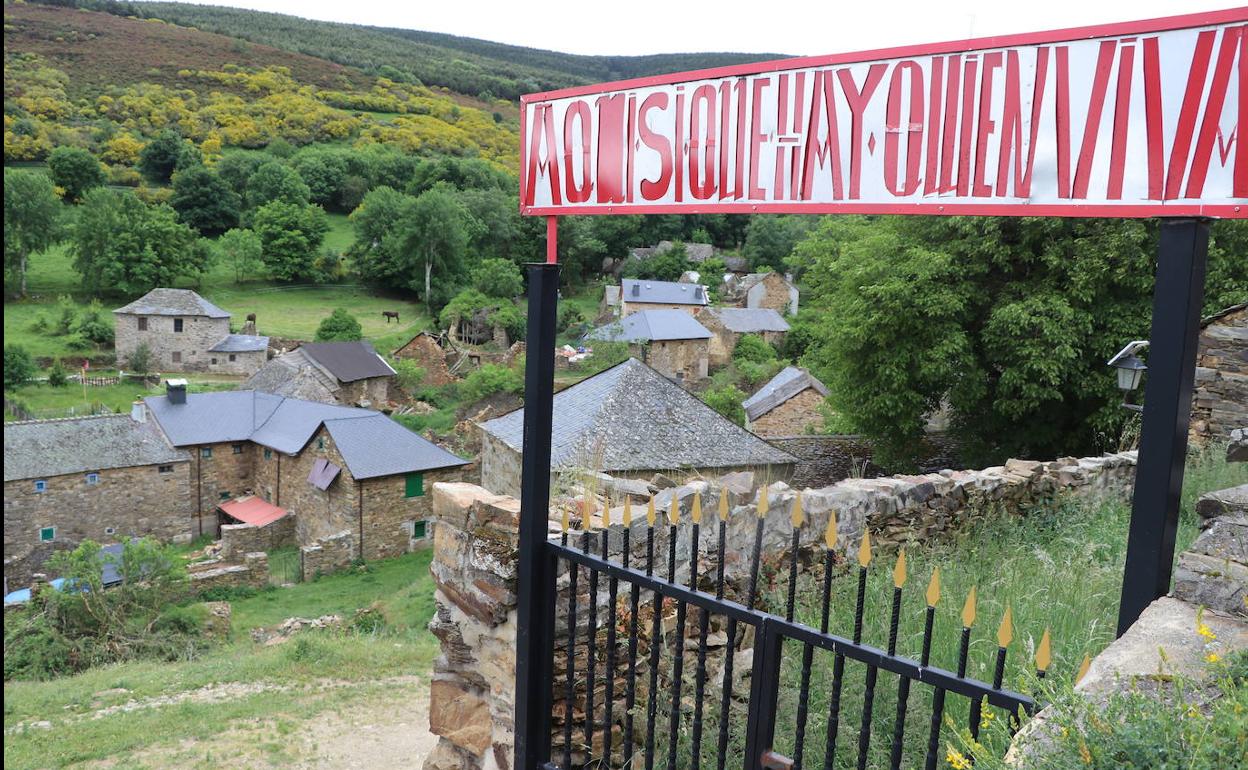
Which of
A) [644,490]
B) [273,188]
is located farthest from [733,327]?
[644,490]

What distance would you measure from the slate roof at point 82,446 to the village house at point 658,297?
2629cm

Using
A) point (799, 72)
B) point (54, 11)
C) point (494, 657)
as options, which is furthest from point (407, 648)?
point (54, 11)

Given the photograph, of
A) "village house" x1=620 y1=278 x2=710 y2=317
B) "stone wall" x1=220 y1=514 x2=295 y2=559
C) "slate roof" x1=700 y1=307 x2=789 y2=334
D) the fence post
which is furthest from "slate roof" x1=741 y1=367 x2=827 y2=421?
the fence post

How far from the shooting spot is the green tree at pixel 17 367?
36.3 m

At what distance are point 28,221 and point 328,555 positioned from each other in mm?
41837

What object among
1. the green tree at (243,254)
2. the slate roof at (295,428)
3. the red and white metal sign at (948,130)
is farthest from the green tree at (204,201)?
the red and white metal sign at (948,130)

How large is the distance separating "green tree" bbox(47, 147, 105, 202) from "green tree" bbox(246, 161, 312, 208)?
10.4 meters

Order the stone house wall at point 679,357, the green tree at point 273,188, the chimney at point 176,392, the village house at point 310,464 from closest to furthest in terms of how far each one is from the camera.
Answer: the village house at point 310,464, the chimney at point 176,392, the stone house wall at point 679,357, the green tree at point 273,188

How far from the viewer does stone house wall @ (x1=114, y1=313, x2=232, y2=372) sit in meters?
42.1

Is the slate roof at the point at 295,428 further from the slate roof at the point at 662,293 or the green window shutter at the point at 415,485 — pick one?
the slate roof at the point at 662,293

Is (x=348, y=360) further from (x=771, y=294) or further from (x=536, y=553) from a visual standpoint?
(x=536, y=553)

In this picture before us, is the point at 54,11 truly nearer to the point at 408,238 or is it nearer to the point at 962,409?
the point at 408,238

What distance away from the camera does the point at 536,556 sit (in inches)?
146

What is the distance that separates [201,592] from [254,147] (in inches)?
3055
